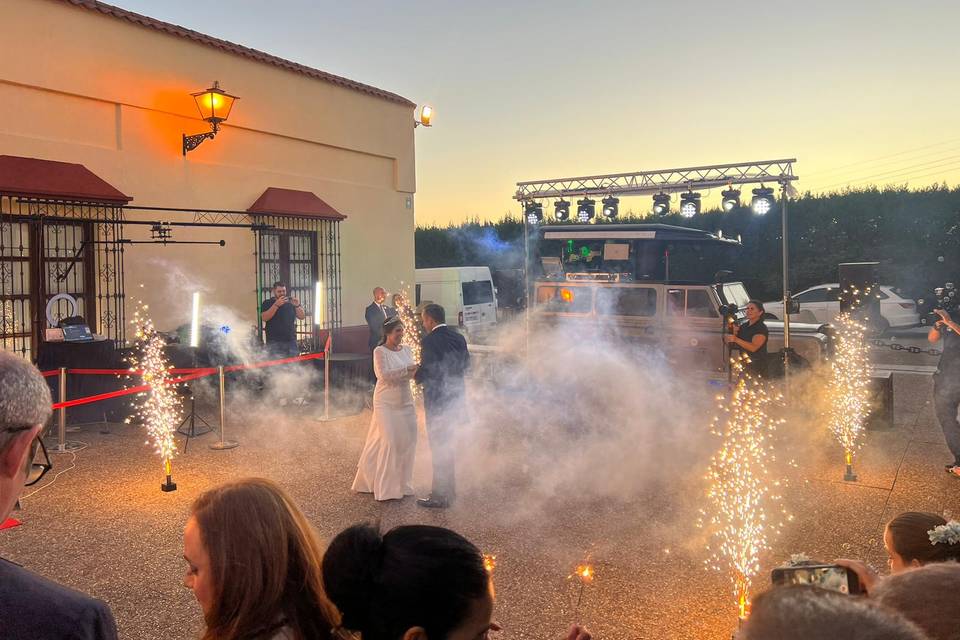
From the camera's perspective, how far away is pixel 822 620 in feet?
3.51

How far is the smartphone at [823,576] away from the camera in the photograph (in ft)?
6.84

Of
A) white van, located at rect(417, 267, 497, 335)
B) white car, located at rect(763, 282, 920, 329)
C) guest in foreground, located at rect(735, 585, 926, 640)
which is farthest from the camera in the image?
white van, located at rect(417, 267, 497, 335)

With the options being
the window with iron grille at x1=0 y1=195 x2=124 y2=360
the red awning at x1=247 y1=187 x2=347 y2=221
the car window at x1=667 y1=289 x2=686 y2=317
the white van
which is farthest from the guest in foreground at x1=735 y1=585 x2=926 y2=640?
the white van

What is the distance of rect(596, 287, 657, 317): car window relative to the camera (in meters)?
11.7

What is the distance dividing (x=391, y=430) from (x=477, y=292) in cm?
1460

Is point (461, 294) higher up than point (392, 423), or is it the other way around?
point (461, 294)

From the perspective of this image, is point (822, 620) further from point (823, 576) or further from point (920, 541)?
point (920, 541)

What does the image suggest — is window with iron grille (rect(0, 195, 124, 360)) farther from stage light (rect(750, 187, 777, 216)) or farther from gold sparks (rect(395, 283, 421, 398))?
stage light (rect(750, 187, 777, 216))

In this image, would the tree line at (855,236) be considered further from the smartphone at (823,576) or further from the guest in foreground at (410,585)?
the guest in foreground at (410,585)

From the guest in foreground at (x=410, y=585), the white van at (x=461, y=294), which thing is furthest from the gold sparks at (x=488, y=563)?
the white van at (x=461, y=294)

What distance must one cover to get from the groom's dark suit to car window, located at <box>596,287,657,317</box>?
564cm

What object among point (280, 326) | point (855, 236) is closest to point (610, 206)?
point (280, 326)

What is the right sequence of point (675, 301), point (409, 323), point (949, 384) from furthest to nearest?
point (409, 323)
point (675, 301)
point (949, 384)

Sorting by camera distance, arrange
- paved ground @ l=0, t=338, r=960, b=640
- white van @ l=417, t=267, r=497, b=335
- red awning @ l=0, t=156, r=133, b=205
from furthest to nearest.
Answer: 1. white van @ l=417, t=267, r=497, b=335
2. red awning @ l=0, t=156, r=133, b=205
3. paved ground @ l=0, t=338, r=960, b=640
